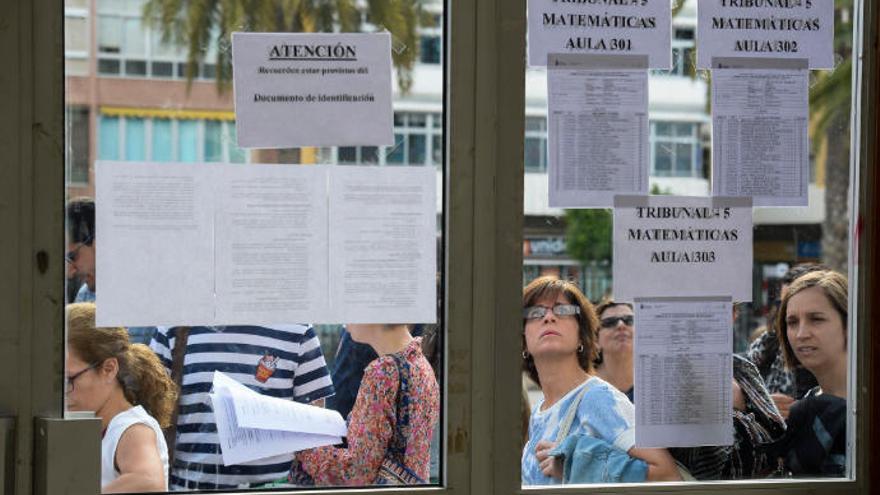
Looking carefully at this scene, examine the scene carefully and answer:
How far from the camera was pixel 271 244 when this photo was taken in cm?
243

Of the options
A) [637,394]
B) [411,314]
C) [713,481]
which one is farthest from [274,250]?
[713,481]

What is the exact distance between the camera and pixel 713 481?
264 cm

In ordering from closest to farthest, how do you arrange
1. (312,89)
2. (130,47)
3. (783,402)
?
(130,47)
(312,89)
(783,402)

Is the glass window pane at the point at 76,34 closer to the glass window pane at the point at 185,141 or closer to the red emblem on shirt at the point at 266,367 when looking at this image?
the glass window pane at the point at 185,141

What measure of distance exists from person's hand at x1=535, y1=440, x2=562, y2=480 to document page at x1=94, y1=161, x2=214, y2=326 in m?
0.74

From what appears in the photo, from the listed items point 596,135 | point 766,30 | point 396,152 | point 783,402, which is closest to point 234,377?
point 396,152

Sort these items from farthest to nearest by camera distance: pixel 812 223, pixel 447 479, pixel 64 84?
pixel 812 223
pixel 447 479
pixel 64 84

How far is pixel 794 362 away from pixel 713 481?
32 centimetres

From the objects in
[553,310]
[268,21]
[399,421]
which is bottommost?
[399,421]

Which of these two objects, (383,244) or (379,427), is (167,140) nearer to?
(383,244)

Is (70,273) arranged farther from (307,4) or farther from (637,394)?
(637,394)

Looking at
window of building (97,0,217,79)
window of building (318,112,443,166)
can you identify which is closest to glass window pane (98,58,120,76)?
window of building (97,0,217,79)

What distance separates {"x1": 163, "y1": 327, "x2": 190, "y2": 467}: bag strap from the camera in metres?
2.38

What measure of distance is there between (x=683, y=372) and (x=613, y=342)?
171 millimetres
